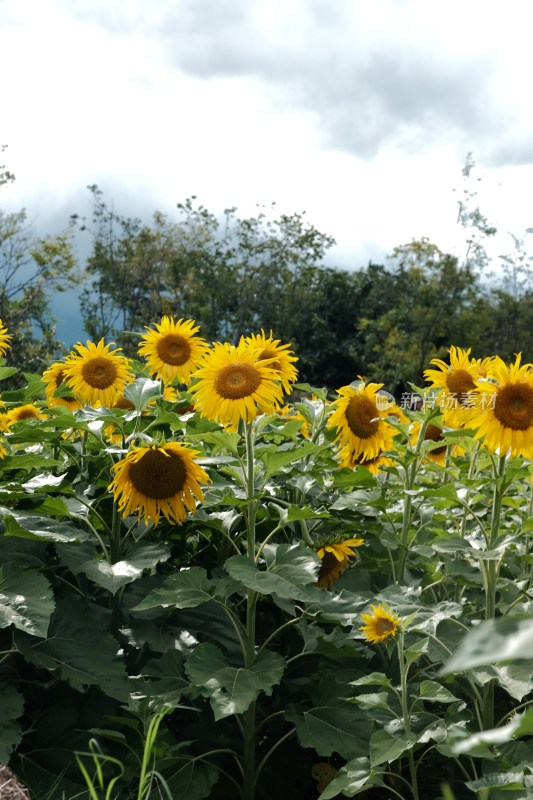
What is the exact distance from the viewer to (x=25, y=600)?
2.40 meters

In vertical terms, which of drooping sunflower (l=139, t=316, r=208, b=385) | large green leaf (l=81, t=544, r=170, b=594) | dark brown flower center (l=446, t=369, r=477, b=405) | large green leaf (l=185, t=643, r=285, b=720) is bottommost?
large green leaf (l=185, t=643, r=285, b=720)

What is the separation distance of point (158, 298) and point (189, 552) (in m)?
23.4

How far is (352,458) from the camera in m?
3.57

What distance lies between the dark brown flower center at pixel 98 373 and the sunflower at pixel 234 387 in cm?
125

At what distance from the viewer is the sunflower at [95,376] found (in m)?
3.99

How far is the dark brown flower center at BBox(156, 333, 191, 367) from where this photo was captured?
12.6ft

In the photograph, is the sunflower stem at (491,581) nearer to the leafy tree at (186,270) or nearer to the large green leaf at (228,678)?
the large green leaf at (228,678)

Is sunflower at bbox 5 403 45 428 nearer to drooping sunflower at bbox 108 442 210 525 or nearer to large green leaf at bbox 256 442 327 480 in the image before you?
drooping sunflower at bbox 108 442 210 525

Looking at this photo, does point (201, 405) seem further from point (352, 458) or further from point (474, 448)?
point (474, 448)

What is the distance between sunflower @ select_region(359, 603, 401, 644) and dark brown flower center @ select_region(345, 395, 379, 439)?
1.14m

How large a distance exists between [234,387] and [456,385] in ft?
3.45

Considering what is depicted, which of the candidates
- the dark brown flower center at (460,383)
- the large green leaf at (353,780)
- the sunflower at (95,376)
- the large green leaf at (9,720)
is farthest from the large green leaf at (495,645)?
the sunflower at (95,376)

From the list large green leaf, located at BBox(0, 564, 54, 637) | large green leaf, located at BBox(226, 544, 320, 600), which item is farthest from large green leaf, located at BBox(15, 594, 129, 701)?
large green leaf, located at BBox(226, 544, 320, 600)

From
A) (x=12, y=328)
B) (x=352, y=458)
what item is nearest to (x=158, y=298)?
(x=12, y=328)
